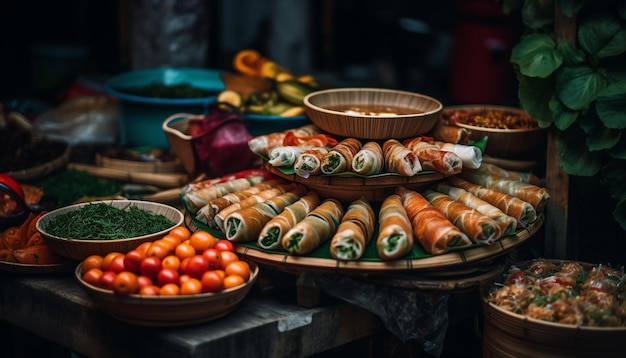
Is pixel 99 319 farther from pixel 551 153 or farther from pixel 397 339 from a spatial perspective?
pixel 551 153

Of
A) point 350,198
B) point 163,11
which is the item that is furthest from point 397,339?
point 163,11

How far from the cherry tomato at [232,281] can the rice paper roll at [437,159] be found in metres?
1.16

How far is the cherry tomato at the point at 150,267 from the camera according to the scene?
11.5 ft

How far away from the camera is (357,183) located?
4066 mm

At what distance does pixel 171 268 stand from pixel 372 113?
1592mm

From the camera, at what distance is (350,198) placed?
4.25 metres

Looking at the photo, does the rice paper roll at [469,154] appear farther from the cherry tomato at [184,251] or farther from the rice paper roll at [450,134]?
the cherry tomato at [184,251]

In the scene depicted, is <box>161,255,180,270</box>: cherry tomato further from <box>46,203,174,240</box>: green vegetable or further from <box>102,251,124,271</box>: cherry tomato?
<box>46,203,174,240</box>: green vegetable

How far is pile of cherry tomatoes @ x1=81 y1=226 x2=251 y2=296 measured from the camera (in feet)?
11.2

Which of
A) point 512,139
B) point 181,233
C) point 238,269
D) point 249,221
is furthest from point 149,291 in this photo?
point 512,139

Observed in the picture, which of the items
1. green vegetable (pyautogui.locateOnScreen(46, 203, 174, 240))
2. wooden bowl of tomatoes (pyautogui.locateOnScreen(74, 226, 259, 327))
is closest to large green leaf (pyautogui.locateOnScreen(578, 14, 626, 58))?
wooden bowl of tomatoes (pyautogui.locateOnScreen(74, 226, 259, 327))

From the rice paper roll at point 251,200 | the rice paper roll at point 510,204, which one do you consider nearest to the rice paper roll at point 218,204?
the rice paper roll at point 251,200

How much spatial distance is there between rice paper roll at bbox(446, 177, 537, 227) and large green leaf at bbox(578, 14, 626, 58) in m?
0.92

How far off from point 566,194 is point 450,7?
802 cm
